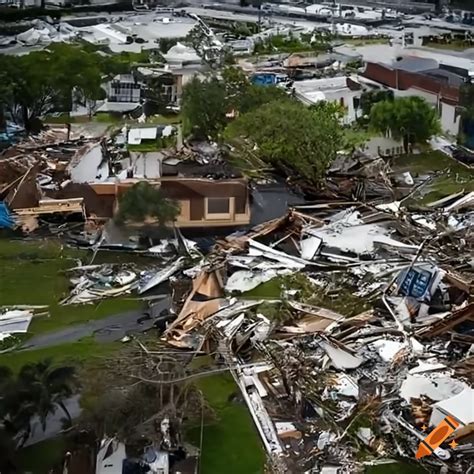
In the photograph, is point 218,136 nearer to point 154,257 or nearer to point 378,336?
point 154,257

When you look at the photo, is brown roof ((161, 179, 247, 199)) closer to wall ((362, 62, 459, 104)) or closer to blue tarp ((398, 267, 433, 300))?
blue tarp ((398, 267, 433, 300))

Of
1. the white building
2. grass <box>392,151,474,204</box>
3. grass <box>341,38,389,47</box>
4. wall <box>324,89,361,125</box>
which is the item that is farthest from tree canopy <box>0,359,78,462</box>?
grass <box>341,38,389,47</box>

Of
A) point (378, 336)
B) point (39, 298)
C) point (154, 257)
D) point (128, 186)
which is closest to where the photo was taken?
point (378, 336)

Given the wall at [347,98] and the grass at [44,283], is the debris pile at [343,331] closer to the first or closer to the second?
the grass at [44,283]

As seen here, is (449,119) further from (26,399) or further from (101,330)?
(26,399)

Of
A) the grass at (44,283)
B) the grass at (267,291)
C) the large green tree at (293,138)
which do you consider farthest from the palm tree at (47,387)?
the large green tree at (293,138)

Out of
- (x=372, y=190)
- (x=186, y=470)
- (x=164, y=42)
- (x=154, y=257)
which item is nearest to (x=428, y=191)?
(x=372, y=190)
